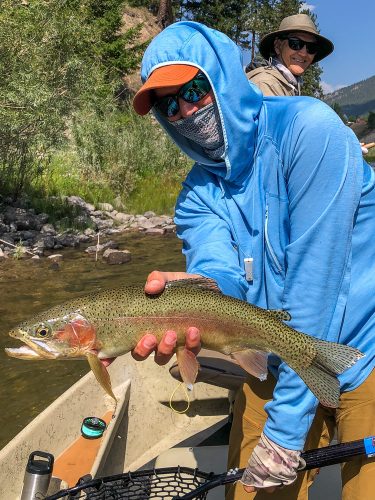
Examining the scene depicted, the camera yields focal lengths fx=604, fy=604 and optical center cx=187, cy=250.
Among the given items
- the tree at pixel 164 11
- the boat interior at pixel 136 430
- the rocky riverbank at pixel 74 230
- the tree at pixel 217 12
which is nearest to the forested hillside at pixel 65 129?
the rocky riverbank at pixel 74 230

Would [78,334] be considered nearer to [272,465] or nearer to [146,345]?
[146,345]

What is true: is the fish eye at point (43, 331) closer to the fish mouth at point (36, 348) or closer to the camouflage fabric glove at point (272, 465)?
the fish mouth at point (36, 348)

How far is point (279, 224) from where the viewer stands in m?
2.83

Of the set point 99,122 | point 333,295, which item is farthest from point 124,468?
point 99,122

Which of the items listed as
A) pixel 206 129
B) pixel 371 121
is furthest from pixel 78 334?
pixel 371 121

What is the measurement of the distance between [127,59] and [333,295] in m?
34.2

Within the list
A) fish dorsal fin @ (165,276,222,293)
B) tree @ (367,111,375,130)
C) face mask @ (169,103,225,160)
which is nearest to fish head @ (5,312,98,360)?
fish dorsal fin @ (165,276,222,293)

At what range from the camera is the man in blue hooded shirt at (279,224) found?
2.54 meters

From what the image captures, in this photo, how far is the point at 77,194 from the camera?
20.2m

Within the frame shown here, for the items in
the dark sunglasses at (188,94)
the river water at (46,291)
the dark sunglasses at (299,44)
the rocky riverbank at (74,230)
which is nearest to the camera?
the dark sunglasses at (188,94)

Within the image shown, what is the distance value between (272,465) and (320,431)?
518 mm

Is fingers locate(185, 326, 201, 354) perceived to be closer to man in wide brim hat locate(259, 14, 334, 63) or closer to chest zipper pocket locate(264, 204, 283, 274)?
chest zipper pocket locate(264, 204, 283, 274)

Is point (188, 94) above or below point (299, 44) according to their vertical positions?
below

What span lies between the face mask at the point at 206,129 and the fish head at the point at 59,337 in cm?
109
